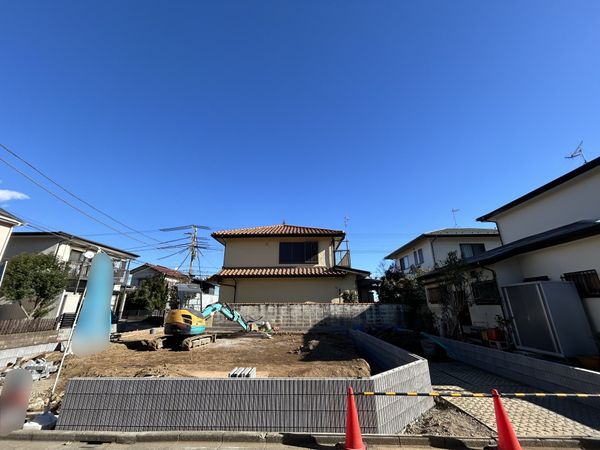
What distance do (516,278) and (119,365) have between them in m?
13.5

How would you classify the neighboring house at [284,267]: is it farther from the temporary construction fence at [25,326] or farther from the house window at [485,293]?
the temporary construction fence at [25,326]

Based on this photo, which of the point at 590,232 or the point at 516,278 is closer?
the point at 590,232

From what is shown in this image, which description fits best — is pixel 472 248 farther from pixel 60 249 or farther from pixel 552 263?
pixel 60 249

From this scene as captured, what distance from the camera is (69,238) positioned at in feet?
64.5

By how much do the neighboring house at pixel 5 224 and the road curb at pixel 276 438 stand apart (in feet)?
44.5

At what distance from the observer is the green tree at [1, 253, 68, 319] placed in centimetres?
1378

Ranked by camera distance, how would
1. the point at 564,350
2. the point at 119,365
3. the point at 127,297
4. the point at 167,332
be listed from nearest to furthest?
the point at 564,350, the point at 119,365, the point at 167,332, the point at 127,297

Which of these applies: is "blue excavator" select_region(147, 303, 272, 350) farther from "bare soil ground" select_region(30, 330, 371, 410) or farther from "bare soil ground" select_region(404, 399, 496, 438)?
"bare soil ground" select_region(404, 399, 496, 438)

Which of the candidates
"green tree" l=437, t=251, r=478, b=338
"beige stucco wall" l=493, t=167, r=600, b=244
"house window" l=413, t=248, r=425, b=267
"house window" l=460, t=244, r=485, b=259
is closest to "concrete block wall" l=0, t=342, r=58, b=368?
"green tree" l=437, t=251, r=478, b=338

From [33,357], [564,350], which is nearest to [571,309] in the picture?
[564,350]

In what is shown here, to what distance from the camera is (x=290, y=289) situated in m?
16.6

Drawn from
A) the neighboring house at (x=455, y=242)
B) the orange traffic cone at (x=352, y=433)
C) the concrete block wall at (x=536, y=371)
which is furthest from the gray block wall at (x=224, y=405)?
the neighboring house at (x=455, y=242)

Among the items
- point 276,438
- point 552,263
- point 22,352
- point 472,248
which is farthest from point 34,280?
point 472,248

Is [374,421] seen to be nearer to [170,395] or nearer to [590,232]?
[170,395]
